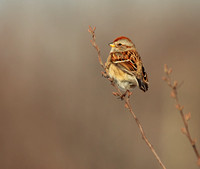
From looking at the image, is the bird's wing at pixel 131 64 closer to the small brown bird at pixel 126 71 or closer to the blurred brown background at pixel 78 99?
the small brown bird at pixel 126 71

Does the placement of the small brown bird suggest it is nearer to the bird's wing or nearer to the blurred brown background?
the bird's wing

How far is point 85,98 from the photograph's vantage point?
10188 millimetres

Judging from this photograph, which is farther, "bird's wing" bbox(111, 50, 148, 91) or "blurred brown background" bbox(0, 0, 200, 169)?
"blurred brown background" bbox(0, 0, 200, 169)

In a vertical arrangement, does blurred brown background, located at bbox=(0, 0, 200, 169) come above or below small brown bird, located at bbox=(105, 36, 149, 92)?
below

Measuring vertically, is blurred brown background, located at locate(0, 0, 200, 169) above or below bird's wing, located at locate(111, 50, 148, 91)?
→ below

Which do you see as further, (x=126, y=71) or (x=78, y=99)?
(x=78, y=99)

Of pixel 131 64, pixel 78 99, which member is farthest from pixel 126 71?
pixel 78 99

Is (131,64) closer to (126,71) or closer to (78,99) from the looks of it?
(126,71)

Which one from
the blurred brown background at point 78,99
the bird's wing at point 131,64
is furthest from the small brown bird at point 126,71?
the blurred brown background at point 78,99

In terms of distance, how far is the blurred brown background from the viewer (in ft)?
28.9

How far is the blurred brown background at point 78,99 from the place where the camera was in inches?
346

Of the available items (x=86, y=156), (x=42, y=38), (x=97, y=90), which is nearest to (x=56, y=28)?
(x=42, y=38)

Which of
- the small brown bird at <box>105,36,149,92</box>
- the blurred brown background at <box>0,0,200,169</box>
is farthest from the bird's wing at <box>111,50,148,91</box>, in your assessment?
the blurred brown background at <box>0,0,200,169</box>

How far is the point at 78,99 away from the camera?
10398mm
